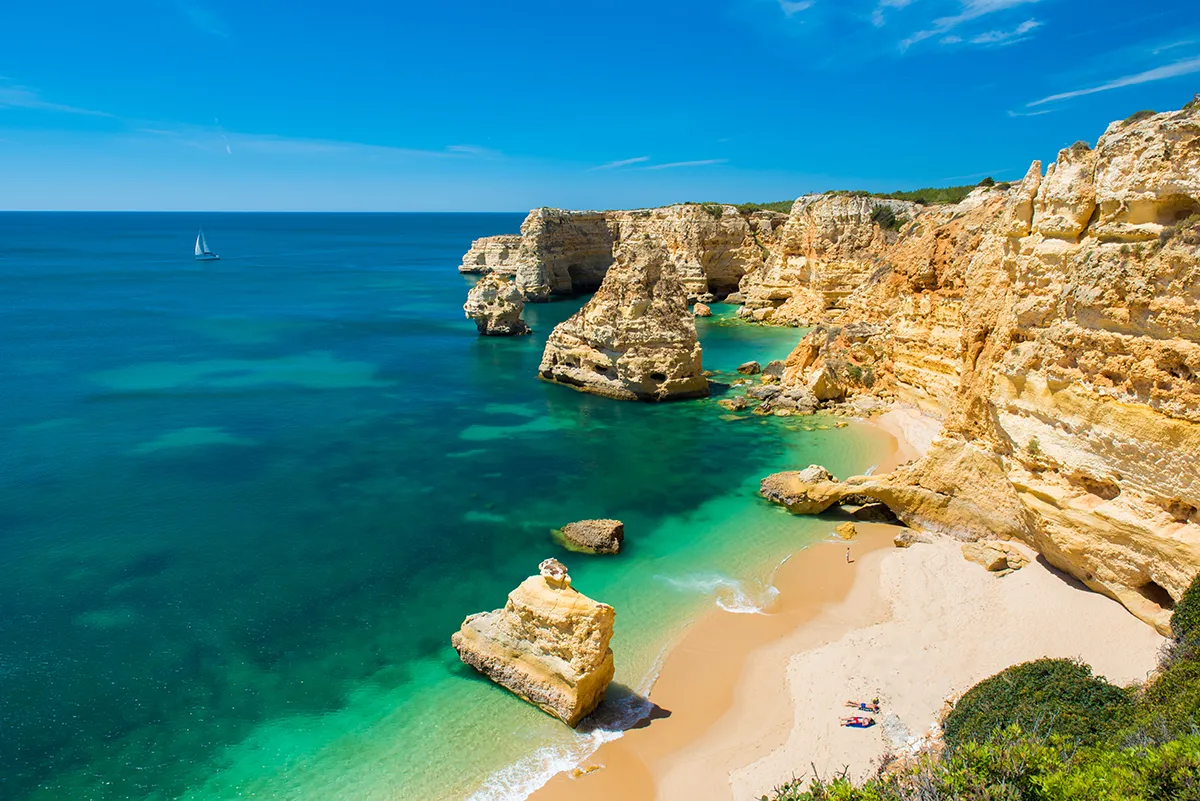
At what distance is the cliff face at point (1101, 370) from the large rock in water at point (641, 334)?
711 inches

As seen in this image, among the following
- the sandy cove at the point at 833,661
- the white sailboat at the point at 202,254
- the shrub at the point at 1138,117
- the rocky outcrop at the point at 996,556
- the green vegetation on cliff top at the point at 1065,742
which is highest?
the shrub at the point at 1138,117

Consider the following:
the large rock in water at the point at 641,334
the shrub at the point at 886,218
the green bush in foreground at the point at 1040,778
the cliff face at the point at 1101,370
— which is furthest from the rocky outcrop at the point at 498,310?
the green bush in foreground at the point at 1040,778

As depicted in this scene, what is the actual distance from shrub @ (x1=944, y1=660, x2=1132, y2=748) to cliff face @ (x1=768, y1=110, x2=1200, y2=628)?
3065 millimetres

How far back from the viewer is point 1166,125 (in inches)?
477

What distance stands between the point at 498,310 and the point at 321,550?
118ft

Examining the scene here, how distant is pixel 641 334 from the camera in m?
35.2

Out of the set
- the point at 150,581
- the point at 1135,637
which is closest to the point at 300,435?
the point at 150,581

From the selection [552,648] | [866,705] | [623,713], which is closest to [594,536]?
[552,648]

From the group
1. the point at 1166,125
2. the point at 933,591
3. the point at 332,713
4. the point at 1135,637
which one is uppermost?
the point at 1166,125

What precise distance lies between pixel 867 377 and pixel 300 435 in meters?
27.0

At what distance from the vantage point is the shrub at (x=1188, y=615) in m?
11.4

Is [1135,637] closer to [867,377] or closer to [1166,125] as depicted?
[1166,125]

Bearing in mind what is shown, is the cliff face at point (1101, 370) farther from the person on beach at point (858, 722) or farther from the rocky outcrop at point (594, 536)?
the rocky outcrop at point (594, 536)

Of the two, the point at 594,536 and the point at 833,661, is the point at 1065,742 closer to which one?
the point at 833,661
